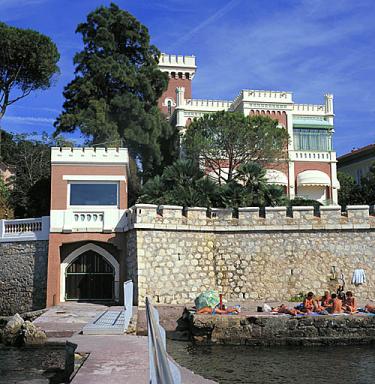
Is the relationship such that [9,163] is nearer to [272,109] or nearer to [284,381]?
[272,109]

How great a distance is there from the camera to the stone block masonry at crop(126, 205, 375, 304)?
19172mm

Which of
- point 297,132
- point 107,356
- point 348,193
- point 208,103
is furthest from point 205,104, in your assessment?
point 107,356

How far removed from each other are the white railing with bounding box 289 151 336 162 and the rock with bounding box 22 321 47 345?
29.3 metres

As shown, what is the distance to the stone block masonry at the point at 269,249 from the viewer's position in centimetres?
1917

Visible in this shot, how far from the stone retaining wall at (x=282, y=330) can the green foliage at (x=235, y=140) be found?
16.4m

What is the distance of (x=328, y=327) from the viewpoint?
15172mm

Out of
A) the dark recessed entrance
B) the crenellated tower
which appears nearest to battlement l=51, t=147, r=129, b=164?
the dark recessed entrance

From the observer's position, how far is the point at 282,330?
15039 millimetres

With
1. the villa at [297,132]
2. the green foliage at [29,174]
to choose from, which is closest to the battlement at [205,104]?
the villa at [297,132]

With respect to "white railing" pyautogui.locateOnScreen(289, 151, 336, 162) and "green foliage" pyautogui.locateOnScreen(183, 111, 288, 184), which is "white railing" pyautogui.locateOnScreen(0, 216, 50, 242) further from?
"white railing" pyautogui.locateOnScreen(289, 151, 336, 162)

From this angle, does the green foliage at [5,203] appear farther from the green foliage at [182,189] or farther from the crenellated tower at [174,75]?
the crenellated tower at [174,75]

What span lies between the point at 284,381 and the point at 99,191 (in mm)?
11793

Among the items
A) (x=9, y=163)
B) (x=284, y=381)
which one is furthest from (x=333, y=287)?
(x=9, y=163)

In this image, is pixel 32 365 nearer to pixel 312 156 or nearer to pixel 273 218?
pixel 273 218
